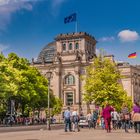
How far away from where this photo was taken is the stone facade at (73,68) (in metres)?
130

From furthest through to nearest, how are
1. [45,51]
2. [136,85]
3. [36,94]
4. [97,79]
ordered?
1. [45,51]
2. [136,85]
3. [36,94]
4. [97,79]

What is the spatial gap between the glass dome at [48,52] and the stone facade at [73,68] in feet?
28.8

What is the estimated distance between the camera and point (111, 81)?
260 feet

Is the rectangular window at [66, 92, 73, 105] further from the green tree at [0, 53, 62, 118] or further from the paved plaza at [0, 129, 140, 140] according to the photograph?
the paved plaza at [0, 129, 140, 140]

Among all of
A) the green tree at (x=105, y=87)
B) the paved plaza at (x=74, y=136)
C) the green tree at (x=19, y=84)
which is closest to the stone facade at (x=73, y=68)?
the green tree at (x=19, y=84)

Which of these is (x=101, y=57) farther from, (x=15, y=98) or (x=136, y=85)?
(x=136, y=85)

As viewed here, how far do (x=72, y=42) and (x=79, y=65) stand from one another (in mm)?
9007

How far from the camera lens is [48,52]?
5910 inches

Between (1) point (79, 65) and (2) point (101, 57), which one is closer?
(2) point (101, 57)

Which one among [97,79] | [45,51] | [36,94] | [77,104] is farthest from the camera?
[45,51]

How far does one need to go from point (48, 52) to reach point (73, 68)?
836 inches

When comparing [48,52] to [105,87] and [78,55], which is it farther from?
[105,87]

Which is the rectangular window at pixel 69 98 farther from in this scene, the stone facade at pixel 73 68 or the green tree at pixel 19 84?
the green tree at pixel 19 84

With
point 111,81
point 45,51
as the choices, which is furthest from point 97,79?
point 45,51
